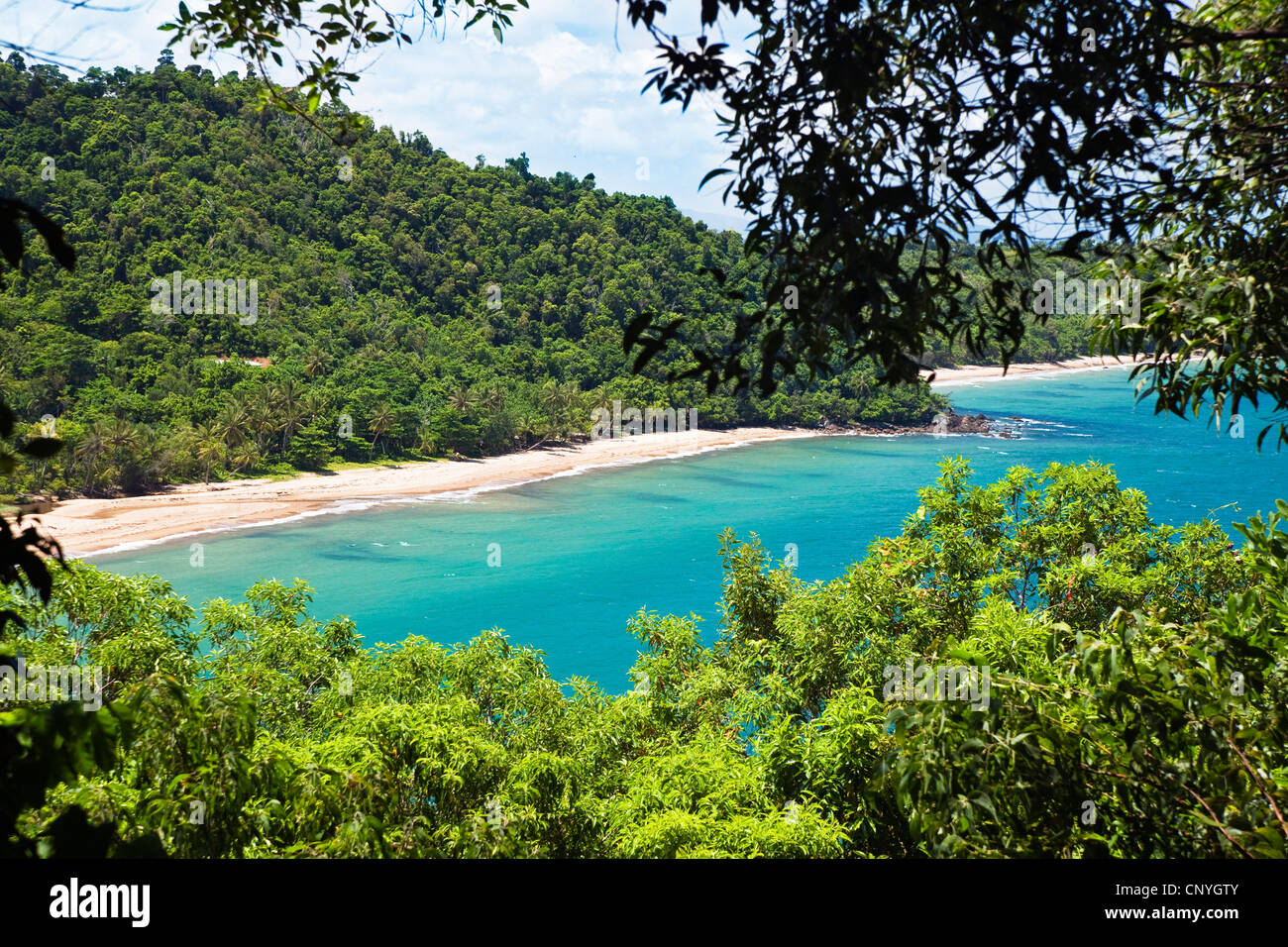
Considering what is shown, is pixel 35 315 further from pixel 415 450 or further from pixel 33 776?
pixel 33 776

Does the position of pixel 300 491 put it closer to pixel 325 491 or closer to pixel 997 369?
pixel 325 491

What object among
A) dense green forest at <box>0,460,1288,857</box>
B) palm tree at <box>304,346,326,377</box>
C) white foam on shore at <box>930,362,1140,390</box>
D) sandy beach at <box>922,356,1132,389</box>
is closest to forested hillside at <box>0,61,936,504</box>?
palm tree at <box>304,346,326,377</box>

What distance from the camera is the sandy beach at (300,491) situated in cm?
3069

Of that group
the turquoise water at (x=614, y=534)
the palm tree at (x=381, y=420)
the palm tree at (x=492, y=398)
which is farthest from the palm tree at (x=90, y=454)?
the palm tree at (x=492, y=398)

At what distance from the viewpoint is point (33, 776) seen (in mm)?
1424

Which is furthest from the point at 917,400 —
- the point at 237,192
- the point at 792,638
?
the point at 792,638

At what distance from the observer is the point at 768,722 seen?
28.7 feet

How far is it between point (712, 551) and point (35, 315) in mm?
34243

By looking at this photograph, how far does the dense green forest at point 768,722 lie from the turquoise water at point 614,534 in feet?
42.8

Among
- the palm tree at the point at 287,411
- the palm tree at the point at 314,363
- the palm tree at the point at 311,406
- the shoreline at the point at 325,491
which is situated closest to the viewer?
the shoreline at the point at 325,491

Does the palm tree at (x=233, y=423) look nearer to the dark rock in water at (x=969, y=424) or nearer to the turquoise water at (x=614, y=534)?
the turquoise water at (x=614, y=534)

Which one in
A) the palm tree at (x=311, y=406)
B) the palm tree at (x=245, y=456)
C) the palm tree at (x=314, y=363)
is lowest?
the palm tree at (x=245, y=456)

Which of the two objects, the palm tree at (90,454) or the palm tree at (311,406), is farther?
the palm tree at (311,406)

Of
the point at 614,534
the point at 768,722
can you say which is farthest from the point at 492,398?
the point at 768,722
